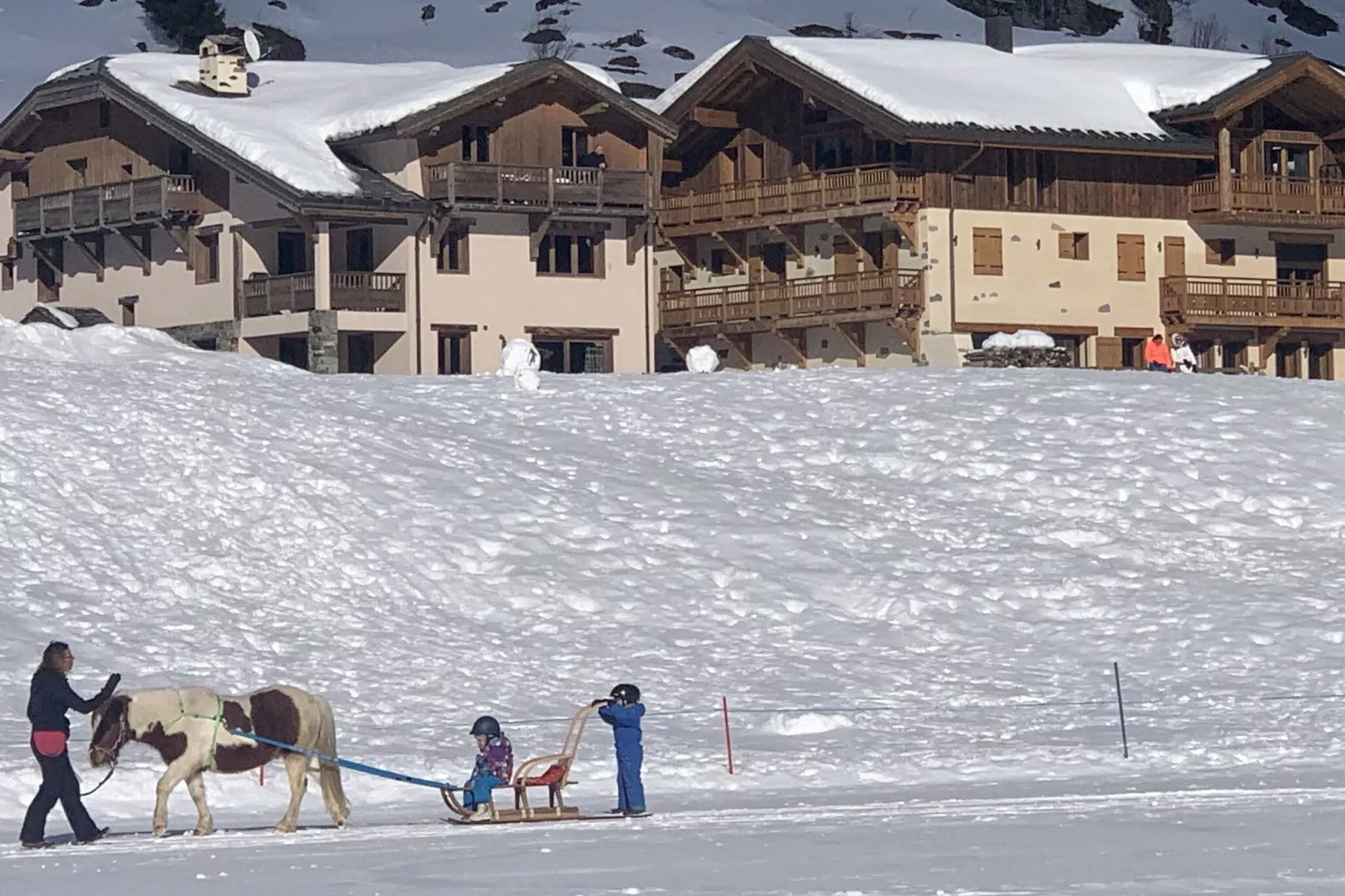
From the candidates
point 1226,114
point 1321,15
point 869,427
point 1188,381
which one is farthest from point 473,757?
point 1321,15

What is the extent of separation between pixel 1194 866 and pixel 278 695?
7.72m

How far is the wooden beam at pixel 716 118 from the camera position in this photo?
2554 inches

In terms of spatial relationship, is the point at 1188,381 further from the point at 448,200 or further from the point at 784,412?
the point at 448,200

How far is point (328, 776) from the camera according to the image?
2134 centimetres

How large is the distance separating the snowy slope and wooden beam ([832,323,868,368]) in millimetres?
14588

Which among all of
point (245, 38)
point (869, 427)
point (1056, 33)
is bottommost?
point (869, 427)

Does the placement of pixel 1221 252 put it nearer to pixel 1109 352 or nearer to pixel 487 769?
pixel 1109 352

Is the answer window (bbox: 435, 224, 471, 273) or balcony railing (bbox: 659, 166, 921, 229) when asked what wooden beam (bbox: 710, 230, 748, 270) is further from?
window (bbox: 435, 224, 471, 273)

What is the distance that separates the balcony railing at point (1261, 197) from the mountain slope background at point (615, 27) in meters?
32.4

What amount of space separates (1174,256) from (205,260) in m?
22.7

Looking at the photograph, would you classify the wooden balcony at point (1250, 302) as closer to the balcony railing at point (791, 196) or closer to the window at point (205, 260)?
the balcony railing at point (791, 196)

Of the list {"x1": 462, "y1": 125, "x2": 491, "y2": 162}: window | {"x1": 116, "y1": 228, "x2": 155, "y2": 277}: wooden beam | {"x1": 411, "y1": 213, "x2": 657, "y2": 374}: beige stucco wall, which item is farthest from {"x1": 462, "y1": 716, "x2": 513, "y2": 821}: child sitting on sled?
{"x1": 116, "y1": 228, "x2": 155, "y2": 277}: wooden beam

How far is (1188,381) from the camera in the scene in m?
47.5

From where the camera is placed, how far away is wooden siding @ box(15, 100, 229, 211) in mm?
60812
